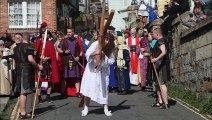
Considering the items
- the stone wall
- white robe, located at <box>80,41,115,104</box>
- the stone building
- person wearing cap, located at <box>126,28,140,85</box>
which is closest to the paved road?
white robe, located at <box>80,41,115,104</box>

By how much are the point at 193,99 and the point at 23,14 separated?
57.8ft

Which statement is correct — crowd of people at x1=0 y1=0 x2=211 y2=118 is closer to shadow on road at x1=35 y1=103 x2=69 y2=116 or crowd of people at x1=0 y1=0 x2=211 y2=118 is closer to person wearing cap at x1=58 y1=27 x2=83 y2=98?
person wearing cap at x1=58 y1=27 x2=83 y2=98

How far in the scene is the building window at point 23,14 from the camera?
28188mm

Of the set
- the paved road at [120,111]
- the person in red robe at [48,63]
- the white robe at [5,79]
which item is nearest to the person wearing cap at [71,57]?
the person in red robe at [48,63]

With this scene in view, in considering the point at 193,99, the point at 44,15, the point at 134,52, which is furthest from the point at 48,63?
the point at 44,15

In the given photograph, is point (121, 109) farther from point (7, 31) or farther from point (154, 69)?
point (7, 31)

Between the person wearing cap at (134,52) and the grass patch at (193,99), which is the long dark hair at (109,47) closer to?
the grass patch at (193,99)

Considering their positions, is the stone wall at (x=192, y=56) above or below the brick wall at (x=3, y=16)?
below

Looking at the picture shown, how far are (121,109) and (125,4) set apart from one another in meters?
26.6

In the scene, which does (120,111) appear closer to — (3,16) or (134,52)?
(134,52)

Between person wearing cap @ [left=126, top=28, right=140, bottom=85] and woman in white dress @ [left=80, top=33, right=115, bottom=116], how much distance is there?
5963mm

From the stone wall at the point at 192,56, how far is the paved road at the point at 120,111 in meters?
0.83

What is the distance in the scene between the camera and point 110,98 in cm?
1395

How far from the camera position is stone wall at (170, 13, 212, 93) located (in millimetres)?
11424
